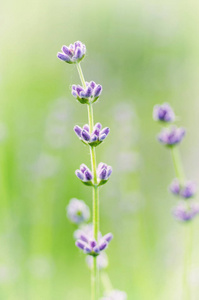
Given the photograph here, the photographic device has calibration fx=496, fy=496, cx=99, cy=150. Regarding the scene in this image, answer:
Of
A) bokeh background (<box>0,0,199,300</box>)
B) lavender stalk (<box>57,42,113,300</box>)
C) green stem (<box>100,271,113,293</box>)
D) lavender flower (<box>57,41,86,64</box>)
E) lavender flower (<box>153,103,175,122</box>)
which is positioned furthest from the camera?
bokeh background (<box>0,0,199,300</box>)

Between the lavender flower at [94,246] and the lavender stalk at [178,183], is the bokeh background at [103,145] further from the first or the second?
the lavender flower at [94,246]

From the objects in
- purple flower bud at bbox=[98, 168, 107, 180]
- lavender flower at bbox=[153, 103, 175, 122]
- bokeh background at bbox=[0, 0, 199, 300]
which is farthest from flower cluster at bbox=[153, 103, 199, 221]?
purple flower bud at bbox=[98, 168, 107, 180]

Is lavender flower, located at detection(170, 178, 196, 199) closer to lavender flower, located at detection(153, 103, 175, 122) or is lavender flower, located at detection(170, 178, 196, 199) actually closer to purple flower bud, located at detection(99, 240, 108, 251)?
lavender flower, located at detection(153, 103, 175, 122)

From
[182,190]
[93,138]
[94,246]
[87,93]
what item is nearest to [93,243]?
[94,246]

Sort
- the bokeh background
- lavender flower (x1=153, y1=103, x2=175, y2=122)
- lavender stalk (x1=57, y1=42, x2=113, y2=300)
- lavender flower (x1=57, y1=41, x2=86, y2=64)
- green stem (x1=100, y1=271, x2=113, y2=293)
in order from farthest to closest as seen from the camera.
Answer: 1. the bokeh background
2. lavender flower (x1=153, y1=103, x2=175, y2=122)
3. green stem (x1=100, y1=271, x2=113, y2=293)
4. lavender flower (x1=57, y1=41, x2=86, y2=64)
5. lavender stalk (x1=57, y1=42, x2=113, y2=300)

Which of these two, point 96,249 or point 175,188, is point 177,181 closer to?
point 175,188

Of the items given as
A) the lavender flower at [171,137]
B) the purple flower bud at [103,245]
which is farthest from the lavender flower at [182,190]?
the purple flower bud at [103,245]

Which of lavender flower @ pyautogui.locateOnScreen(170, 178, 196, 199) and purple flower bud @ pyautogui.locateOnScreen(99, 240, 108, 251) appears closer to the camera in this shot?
purple flower bud @ pyautogui.locateOnScreen(99, 240, 108, 251)

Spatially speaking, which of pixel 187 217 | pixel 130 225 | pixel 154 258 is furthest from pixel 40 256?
pixel 187 217
